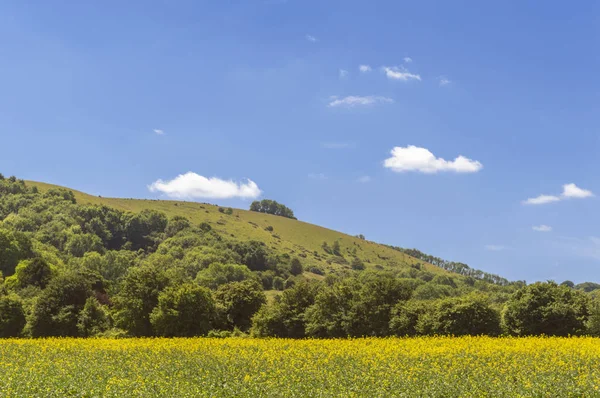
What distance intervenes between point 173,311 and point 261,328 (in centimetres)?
996

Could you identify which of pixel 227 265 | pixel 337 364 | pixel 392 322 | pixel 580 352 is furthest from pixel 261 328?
pixel 227 265

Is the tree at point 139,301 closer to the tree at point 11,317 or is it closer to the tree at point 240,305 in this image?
the tree at point 240,305

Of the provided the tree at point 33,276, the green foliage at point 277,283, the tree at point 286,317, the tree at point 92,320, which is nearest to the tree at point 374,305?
the tree at point 286,317

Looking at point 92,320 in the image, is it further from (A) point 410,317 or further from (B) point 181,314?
(A) point 410,317

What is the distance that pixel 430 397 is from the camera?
20672 mm

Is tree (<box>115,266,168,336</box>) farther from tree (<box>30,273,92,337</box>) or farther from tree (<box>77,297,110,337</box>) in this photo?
tree (<box>30,273,92,337</box>)

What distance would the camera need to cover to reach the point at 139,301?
61.1 m

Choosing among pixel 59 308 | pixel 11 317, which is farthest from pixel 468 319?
pixel 11 317

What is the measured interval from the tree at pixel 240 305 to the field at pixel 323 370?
92.5 feet

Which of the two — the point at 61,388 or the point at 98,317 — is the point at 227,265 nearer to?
the point at 98,317

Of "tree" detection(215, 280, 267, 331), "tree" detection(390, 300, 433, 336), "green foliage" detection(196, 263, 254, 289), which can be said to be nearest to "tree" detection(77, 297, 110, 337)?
"tree" detection(215, 280, 267, 331)

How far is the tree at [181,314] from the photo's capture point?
57.8 meters

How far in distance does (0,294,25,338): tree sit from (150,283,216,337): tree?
1857cm

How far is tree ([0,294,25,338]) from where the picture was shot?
6362 cm
